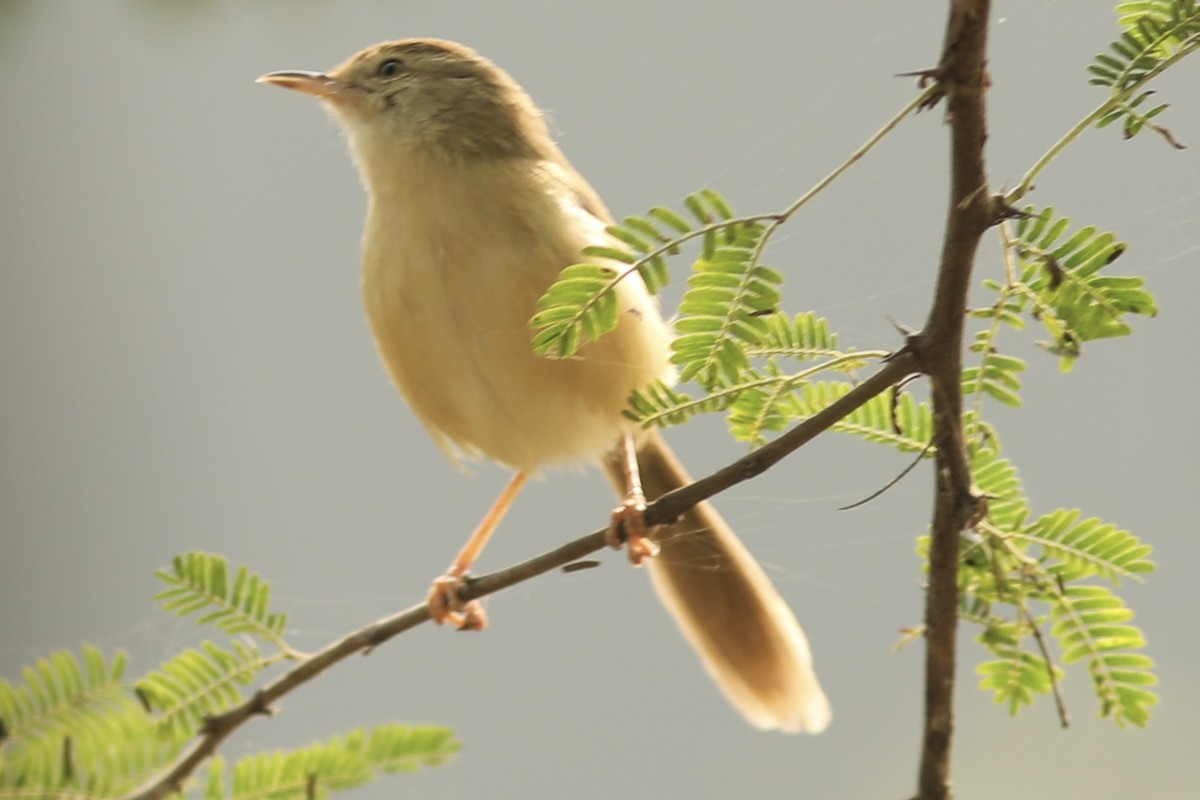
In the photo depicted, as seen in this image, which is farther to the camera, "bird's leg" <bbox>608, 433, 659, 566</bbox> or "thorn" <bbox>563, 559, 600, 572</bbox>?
"bird's leg" <bbox>608, 433, 659, 566</bbox>

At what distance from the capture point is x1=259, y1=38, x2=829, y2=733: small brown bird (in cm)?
176

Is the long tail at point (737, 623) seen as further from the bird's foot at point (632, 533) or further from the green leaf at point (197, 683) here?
the green leaf at point (197, 683)

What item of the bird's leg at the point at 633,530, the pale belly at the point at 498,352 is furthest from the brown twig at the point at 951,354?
the pale belly at the point at 498,352

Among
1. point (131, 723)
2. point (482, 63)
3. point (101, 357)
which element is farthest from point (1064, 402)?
point (101, 357)

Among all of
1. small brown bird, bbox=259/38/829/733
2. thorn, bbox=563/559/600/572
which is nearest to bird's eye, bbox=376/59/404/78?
small brown bird, bbox=259/38/829/733

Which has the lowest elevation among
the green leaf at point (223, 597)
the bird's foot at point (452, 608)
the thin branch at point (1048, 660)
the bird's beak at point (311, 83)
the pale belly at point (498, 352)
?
the thin branch at point (1048, 660)

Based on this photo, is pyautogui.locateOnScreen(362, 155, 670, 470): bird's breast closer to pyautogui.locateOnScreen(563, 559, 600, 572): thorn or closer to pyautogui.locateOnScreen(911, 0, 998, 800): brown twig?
pyautogui.locateOnScreen(563, 559, 600, 572): thorn

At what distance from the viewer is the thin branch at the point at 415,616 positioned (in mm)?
1140

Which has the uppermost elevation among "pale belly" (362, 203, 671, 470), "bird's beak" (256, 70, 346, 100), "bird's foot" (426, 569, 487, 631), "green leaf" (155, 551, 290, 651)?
"bird's beak" (256, 70, 346, 100)

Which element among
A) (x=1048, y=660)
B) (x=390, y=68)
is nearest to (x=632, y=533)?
(x=1048, y=660)

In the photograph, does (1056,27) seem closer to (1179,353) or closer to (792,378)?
(792,378)

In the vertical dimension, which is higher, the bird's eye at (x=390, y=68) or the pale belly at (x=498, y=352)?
the bird's eye at (x=390, y=68)

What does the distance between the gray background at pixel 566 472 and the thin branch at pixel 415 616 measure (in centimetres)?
13

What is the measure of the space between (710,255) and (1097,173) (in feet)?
2.78
